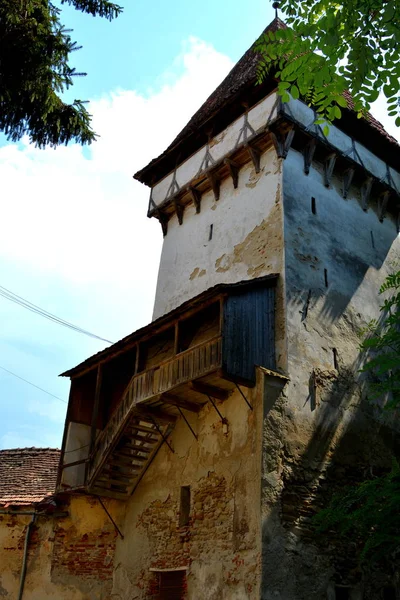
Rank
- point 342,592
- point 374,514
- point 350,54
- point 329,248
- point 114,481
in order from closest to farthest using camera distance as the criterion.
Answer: point 350,54
point 374,514
point 342,592
point 114,481
point 329,248

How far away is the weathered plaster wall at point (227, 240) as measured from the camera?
52.0ft

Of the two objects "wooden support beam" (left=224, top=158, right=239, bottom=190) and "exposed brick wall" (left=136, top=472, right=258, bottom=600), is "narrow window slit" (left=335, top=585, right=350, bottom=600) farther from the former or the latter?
"wooden support beam" (left=224, top=158, right=239, bottom=190)

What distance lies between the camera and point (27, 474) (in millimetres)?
20125

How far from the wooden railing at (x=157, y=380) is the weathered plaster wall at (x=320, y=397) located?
5.26ft

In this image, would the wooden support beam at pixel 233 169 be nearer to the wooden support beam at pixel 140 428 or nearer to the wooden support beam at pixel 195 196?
the wooden support beam at pixel 195 196

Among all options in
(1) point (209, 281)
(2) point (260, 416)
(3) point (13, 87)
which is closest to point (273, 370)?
(2) point (260, 416)

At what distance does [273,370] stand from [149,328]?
3.48 meters

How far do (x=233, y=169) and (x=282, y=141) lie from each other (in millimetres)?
1832

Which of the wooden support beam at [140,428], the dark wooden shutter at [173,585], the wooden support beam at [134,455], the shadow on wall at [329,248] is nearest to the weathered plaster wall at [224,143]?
the shadow on wall at [329,248]

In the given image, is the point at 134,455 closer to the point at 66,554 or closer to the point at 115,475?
the point at 115,475

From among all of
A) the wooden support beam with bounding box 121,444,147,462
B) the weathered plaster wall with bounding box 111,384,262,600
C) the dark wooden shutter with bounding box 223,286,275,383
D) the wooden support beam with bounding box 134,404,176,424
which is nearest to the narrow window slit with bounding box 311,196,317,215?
the dark wooden shutter with bounding box 223,286,275,383

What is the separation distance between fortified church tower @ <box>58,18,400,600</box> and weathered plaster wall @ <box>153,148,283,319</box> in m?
0.06

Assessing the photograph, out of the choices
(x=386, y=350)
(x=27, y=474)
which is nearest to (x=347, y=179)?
(x=386, y=350)

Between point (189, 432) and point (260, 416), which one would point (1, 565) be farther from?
point (260, 416)
